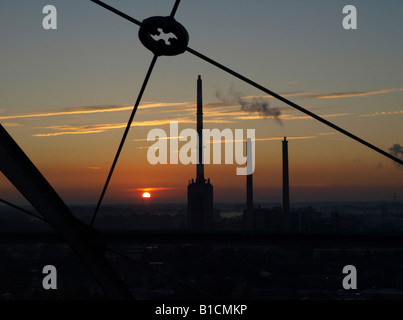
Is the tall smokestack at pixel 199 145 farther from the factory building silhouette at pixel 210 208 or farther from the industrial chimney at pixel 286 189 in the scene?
the industrial chimney at pixel 286 189

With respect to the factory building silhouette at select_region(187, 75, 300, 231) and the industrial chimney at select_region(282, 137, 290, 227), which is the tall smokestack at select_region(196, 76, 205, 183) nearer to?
the factory building silhouette at select_region(187, 75, 300, 231)

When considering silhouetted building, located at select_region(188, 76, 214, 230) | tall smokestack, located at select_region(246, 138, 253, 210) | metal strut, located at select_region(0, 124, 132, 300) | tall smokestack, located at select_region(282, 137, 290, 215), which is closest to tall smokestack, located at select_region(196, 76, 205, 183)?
silhouetted building, located at select_region(188, 76, 214, 230)

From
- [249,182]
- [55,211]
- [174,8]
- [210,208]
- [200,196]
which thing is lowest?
[55,211]

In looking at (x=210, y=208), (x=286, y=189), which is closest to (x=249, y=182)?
(x=286, y=189)

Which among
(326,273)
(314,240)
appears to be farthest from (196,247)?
(314,240)

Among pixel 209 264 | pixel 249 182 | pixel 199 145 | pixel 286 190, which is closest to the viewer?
pixel 209 264

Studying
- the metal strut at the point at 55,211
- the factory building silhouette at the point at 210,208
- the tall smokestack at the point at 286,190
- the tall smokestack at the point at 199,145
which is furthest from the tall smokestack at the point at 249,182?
the metal strut at the point at 55,211

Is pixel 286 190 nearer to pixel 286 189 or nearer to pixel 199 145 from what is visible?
pixel 286 189

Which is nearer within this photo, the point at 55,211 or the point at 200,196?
the point at 55,211
